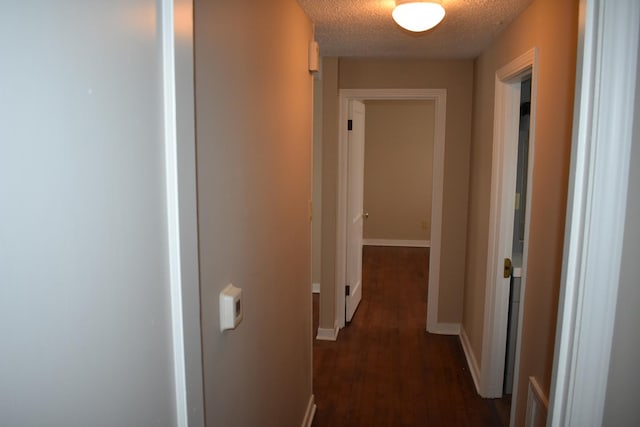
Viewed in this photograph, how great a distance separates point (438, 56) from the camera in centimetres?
366

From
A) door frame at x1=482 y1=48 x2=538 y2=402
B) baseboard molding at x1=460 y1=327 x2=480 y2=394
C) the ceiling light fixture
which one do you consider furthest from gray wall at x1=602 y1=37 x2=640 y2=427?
baseboard molding at x1=460 y1=327 x2=480 y2=394

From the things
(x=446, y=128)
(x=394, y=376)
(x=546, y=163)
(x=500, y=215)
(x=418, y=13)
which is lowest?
(x=394, y=376)

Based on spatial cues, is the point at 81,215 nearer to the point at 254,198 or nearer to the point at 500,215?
the point at 254,198

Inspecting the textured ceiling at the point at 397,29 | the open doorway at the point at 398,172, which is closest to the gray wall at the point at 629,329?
the textured ceiling at the point at 397,29

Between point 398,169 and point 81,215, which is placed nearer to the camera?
point 81,215


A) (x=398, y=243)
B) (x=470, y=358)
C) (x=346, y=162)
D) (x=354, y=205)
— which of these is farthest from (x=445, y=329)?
(x=398, y=243)

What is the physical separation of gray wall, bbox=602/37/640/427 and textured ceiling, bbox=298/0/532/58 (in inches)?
64.9

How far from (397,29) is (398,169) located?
4715 mm

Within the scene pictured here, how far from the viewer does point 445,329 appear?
412 centimetres

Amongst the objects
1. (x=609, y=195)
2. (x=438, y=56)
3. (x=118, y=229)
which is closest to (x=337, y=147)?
(x=438, y=56)

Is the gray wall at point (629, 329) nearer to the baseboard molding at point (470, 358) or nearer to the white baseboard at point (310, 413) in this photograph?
the white baseboard at point (310, 413)

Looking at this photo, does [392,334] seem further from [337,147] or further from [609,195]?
[609,195]

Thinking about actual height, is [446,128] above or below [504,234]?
above

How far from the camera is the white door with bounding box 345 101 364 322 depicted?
4.01 m
